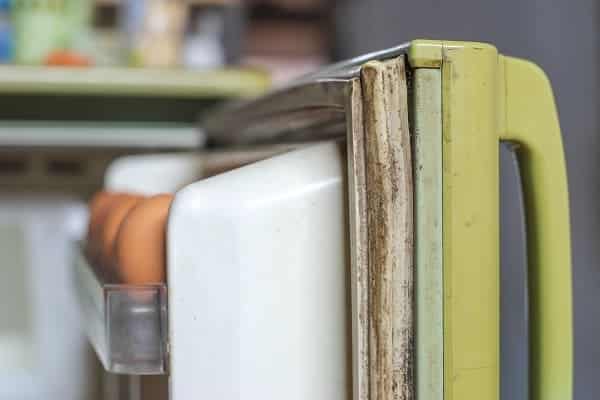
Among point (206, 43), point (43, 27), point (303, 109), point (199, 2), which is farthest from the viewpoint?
point (199, 2)


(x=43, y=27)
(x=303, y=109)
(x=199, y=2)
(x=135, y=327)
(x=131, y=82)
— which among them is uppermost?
(x=199, y=2)

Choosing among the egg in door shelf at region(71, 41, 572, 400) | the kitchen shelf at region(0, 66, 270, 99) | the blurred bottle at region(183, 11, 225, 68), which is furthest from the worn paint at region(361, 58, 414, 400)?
the blurred bottle at region(183, 11, 225, 68)

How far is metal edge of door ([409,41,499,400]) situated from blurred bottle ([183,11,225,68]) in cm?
95

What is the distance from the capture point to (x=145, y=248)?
587 millimetres

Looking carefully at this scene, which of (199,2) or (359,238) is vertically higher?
(199,2)

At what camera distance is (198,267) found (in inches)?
21.4

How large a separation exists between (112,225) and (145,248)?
5.7 inches

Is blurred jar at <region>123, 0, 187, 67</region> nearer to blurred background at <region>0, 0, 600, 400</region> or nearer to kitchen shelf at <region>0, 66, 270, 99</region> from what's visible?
blurred background at <region>0, 0, 600, 400</region>

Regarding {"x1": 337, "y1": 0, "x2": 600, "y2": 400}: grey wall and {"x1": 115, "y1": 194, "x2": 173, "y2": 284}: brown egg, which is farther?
{"x1": 337, "y1": 0, "x2": 600, "y2": 400}: grey wall

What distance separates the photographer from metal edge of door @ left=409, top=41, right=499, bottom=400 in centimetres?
53

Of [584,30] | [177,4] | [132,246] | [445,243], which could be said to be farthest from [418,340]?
[177,4]

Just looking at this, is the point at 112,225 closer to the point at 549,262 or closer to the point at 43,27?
the point at 549,262

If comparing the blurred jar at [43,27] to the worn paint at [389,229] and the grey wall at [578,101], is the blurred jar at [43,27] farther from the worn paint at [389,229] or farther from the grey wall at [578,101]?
the worn paint at [389,229]

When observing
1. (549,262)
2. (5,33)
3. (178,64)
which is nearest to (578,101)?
(549,262)
